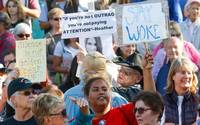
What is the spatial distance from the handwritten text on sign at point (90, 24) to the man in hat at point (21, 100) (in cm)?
166

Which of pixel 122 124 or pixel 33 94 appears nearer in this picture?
pixel 122 124

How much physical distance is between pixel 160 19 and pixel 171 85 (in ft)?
2.72

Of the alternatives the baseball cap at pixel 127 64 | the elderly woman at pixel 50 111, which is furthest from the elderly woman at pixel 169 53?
the elderly woman at pixel 50 111

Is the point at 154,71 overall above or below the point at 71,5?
below

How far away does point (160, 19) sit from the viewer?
1002 cm

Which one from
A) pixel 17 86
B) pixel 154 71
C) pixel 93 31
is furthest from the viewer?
pixel 154 71

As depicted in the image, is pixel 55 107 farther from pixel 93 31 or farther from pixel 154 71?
pixel 154 71

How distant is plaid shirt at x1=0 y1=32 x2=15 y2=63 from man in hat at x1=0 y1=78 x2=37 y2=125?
3823 mm

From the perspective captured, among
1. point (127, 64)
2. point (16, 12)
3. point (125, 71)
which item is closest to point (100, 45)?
point (127, 64)

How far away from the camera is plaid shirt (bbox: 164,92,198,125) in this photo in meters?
9.27

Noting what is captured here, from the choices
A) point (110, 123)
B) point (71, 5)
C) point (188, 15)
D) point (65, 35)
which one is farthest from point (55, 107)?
point (71, 5)

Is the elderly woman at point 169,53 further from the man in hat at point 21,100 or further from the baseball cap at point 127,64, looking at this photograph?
the man in hat at point 21,100

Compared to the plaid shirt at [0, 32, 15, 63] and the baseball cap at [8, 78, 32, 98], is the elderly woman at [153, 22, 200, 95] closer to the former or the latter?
the plaid shirt at [0, 32, 15, 63]

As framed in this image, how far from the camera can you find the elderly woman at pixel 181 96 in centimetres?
929
